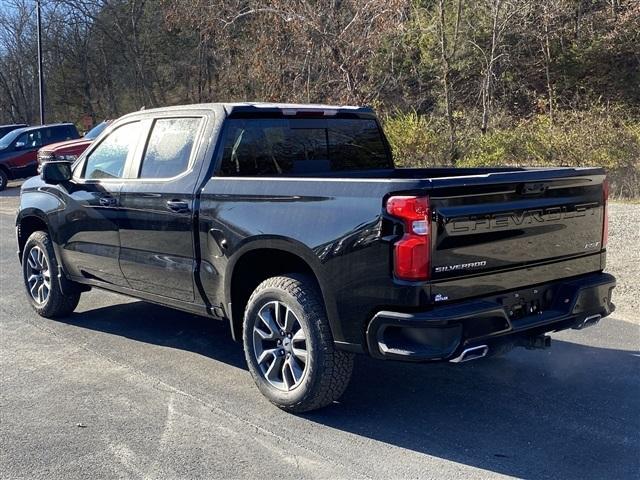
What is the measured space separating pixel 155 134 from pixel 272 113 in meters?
1.01

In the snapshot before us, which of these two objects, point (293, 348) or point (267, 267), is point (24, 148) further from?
point (293, 348)

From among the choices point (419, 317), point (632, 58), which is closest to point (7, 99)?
point (632, 58)

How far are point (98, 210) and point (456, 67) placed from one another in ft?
53.9

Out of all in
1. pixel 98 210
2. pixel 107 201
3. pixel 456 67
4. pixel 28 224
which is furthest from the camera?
pixel 456 67

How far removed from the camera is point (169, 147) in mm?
5398

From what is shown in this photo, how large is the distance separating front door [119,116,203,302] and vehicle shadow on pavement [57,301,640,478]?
0.78 meters

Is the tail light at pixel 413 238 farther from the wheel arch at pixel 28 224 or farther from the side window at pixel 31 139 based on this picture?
the side window at pixel 31 139

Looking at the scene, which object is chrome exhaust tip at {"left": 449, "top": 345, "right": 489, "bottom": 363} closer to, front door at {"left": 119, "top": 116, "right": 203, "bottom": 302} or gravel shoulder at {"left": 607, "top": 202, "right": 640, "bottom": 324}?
front door at {"left": 119, "top": 116, "right": 203, "bottom": 302}

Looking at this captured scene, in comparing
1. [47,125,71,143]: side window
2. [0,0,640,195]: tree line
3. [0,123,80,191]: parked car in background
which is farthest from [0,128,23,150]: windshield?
[0,0,640,195]: tree line

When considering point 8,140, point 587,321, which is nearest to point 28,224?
point 587,321

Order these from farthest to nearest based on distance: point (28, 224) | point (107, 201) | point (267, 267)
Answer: point (28, 224), point (107, 201), point (267, 267)

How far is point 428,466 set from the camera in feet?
12.3

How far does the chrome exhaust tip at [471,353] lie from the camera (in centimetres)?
374

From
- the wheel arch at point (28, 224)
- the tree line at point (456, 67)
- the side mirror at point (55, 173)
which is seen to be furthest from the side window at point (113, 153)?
the tree line at point (456, 67)
